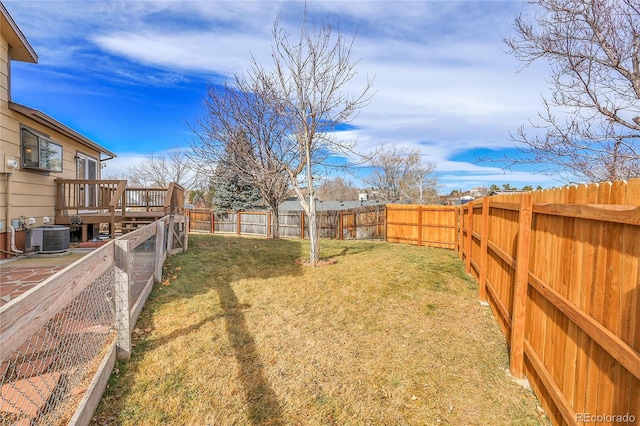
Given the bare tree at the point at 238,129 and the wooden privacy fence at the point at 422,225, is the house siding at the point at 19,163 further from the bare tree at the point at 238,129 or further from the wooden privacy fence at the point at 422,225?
the wooden privacy fence at the point at 422,225

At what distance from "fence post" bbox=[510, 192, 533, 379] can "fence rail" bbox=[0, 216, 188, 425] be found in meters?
3.65

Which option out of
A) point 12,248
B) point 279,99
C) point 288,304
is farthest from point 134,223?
point 288,304

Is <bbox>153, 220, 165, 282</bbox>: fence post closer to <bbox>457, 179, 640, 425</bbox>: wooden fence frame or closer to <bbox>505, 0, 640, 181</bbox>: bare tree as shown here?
<bbox>457, 179, 640, 425</bbox>: wooden fence frame

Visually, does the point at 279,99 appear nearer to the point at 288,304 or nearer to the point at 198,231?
the point at 288,304

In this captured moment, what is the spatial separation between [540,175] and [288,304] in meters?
5.37

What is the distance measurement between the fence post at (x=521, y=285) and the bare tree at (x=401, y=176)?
79.9 feet

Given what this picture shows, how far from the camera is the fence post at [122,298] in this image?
3.13 metres

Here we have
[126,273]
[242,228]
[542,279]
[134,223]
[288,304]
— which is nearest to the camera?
[542,279]

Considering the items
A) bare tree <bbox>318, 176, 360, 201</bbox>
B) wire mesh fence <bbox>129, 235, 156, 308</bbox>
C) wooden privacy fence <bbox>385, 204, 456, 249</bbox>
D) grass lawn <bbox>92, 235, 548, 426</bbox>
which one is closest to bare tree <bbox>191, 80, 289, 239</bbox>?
wire mesh fence <bbox>129, 235, 156, 308</bbox>

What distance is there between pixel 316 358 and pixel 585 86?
627cm

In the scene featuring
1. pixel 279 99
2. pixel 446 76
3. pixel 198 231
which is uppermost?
pixel 446 76

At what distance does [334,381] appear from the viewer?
9.71 ft

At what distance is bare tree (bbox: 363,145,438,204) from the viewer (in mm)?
27719

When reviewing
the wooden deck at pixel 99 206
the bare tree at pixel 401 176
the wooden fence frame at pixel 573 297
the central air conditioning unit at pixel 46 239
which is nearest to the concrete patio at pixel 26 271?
the central air conditioning unit at pixel 46 239
